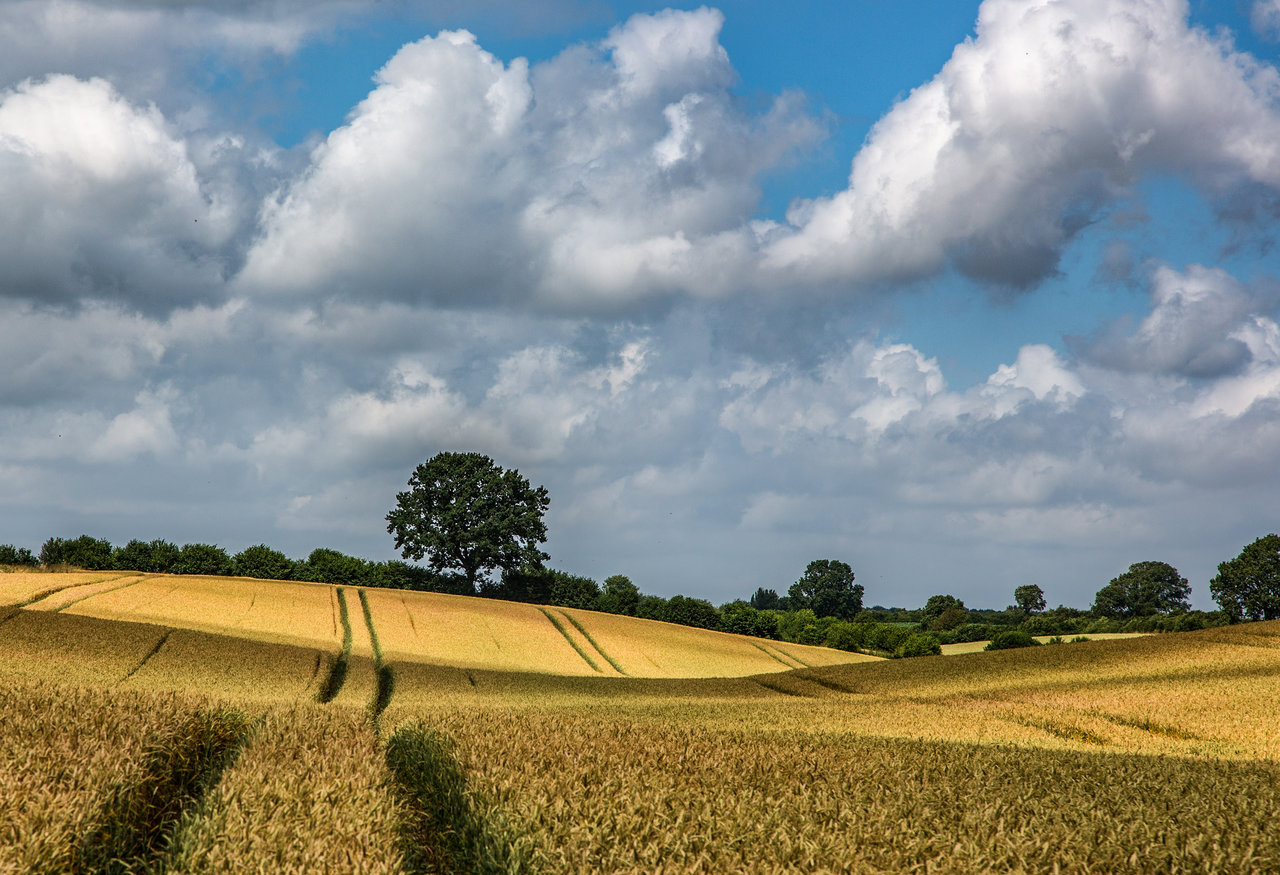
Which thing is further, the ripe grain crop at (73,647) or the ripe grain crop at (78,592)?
the ripe grain crop at (78,592)

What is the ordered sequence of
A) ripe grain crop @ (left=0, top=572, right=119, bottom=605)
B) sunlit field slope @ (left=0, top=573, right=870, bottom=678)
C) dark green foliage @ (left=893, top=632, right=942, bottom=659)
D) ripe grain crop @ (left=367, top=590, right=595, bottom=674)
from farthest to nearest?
dark green foliage @ (left=893, top=632, right=942, bottom=659), ripe grain crop @ (left=367, top=590, right=595, bottom=674), sunlit field slope @ (left=0, top=573, right=870, bottom=678), ripe grain crop @ (left=0, top=572, right=119, bottom=605)

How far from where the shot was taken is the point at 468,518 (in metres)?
72.4

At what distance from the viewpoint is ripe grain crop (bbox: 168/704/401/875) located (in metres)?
6.40

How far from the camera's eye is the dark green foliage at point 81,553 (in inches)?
2589

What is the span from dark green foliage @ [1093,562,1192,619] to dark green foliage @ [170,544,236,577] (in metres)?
116

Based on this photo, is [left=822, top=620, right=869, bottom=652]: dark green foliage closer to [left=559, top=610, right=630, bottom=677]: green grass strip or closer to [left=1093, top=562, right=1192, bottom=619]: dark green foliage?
[left=559, top=610, right=630, bottom=677]: green grass strip

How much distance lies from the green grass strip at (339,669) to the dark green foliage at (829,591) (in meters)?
84.9

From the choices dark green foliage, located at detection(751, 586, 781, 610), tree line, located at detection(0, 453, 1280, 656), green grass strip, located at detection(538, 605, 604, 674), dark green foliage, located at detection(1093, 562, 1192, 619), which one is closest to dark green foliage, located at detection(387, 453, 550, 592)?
tree line, located at detection(0, 453, 1280, 656)

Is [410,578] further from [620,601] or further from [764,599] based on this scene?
[764,599]

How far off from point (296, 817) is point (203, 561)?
224 feet

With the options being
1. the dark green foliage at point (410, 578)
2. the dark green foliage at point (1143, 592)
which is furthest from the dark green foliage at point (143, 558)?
the dark green foliage at point (1143, 592)

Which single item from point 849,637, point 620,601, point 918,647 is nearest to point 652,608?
point 620,601

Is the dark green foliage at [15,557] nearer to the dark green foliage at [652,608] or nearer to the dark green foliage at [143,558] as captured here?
the dark green foliage at [143,558]

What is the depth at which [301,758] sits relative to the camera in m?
9.58
